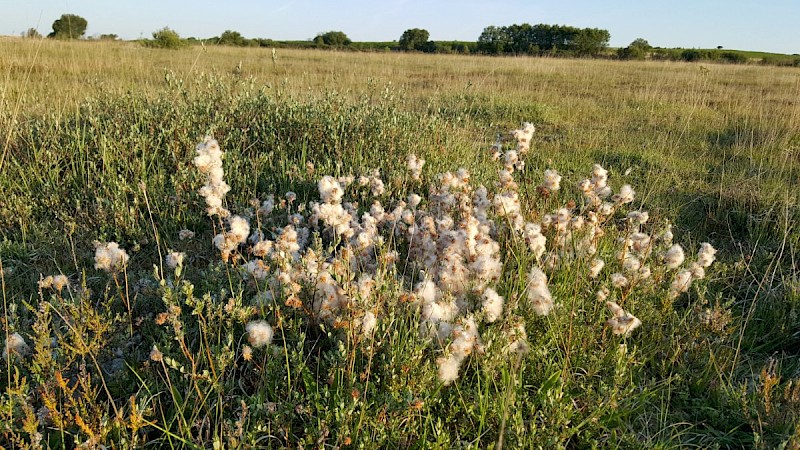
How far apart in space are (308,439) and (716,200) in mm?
4324

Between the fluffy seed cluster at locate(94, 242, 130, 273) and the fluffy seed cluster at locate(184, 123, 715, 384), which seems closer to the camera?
the fluffy seed cluster at locate(184, 123, 715, 384)

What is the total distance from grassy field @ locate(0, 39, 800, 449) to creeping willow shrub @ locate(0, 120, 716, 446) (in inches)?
0.6

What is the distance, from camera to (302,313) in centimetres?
219

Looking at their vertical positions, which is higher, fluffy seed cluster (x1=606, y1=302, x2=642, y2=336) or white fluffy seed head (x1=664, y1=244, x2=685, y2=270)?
white fluffy seed head (x1=664, y1=244, x2=685, y2=270)

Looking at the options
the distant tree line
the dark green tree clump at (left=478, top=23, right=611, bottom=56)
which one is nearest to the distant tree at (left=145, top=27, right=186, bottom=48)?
the distant tree line

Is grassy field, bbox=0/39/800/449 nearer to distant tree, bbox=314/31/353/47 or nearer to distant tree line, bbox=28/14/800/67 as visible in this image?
distant tree line, bbox=28/14/800/67

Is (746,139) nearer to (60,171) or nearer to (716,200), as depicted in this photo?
(716,200)

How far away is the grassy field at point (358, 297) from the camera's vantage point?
1.81 metres

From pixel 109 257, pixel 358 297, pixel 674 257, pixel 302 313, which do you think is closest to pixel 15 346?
pixel 109 257

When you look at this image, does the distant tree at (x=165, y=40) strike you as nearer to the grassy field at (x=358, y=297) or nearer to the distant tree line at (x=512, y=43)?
the distant tree line at (x=512, y=43)

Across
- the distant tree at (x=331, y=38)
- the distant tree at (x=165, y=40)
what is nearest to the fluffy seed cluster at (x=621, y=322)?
the distant tree at (x=165, y=40)

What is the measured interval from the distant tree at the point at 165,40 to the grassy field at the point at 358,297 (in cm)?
1672

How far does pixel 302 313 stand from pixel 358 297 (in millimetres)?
366

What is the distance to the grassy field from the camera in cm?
181
